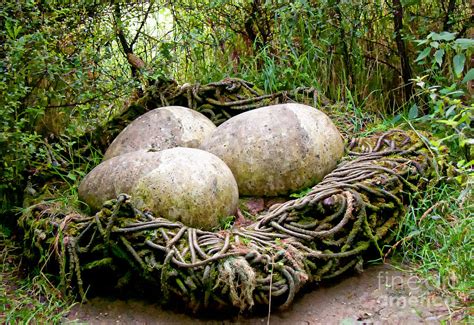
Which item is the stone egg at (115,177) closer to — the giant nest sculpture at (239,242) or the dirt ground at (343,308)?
the giant nest sculpture at (239,242)

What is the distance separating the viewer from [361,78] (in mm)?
4801

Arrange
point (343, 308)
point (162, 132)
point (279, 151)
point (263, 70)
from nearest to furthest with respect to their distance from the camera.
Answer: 1. point (343, 308)
2. point (279, 151)
3. point (162, 132)
4. point (263, 70)

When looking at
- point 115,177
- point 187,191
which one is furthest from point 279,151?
point 115,177

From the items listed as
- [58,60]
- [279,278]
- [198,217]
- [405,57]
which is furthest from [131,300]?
[405,57]

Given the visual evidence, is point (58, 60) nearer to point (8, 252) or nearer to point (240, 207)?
point (8, 252)

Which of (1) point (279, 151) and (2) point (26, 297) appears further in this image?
(1) point (279, 151)

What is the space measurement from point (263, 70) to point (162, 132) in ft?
4.11

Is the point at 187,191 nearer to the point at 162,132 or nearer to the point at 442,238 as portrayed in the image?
the point at 162,132

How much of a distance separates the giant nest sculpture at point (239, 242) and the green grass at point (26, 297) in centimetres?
9

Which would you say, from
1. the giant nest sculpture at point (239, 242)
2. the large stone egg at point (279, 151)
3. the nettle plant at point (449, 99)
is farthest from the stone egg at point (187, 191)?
the nettle plant at point (449, 99)

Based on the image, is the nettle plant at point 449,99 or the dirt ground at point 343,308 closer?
A: the dirt ground at point 343,308

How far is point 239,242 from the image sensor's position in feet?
9.20

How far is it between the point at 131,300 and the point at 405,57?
2971mm

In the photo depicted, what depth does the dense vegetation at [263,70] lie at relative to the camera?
10.6 feet
